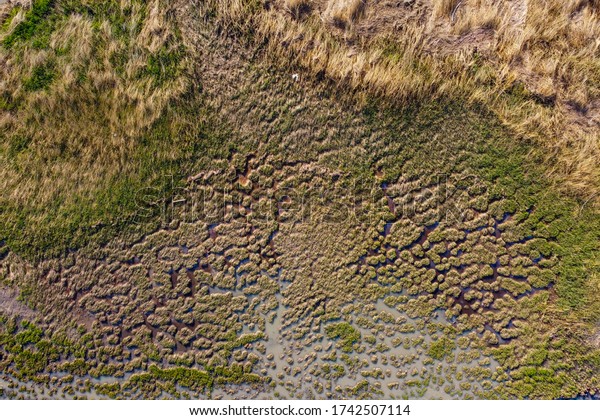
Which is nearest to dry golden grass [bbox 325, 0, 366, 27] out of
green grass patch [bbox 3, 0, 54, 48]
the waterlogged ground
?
the waterlogged ground

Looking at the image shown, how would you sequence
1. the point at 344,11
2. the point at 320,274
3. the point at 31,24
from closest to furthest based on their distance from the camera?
1. the point at 344,11
2. the point at 31,24
3. the point at 320,274

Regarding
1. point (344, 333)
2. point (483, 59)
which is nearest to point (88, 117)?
point (344, 333)

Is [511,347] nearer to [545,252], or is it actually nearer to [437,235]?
[545,252]

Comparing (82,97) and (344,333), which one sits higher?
(82,97)

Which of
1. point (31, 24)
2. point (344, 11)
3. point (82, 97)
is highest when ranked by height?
point (344, 11)

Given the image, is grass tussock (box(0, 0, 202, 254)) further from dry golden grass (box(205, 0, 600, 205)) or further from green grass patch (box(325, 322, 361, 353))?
green grass patch (box(325, 322, 361, 353))

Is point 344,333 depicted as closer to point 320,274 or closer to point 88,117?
point 320,274

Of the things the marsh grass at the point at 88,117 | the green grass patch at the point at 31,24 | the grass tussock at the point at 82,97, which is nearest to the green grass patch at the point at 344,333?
the marsh grass at the point at 88,117
